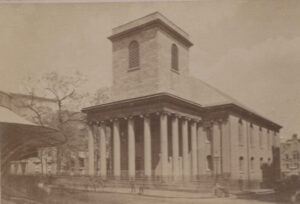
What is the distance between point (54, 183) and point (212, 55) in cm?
428

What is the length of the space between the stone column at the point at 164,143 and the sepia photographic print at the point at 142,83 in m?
0.03

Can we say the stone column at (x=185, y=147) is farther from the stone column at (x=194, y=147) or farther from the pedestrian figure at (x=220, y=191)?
the pedestrian figure at (x=220, y=191)

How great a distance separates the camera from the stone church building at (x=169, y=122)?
980 centimetres

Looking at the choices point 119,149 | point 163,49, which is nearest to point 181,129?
point 119,149

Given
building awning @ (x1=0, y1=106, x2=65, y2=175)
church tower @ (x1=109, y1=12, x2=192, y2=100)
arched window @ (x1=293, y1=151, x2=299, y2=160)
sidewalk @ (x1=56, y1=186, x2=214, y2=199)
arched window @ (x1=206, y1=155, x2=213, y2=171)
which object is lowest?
sidewalk @ (x1=56, y1=186, x2=214, y2=199)

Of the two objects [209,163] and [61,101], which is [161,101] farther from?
[61,101]

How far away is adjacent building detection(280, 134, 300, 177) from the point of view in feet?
26.6

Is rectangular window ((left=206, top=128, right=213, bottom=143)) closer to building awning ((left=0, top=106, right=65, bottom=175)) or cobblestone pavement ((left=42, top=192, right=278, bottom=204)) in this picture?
cobblestone pavement ((left=42, top=192, right=278, bottom=204))

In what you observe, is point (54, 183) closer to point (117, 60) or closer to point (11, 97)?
point (11, 97)

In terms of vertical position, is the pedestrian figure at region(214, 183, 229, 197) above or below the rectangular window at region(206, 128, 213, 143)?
below

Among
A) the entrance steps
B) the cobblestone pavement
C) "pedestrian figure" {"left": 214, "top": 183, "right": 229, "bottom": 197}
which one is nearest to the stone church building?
the entrance steps

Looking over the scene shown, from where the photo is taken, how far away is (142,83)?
34.2ft

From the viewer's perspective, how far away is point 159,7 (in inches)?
296

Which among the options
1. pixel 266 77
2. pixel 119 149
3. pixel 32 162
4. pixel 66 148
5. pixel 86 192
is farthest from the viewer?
pixel 119 149
